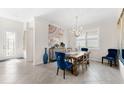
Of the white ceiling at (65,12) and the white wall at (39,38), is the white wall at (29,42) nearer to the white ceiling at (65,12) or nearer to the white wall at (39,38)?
the white wall at (39,38)

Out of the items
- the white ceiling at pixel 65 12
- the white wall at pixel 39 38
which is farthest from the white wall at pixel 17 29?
the white wall at pixel 39 38

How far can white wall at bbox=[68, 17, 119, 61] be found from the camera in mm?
5980

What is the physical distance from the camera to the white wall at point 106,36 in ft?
19.6

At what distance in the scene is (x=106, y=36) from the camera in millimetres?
6340

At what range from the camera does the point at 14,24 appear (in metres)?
7.38

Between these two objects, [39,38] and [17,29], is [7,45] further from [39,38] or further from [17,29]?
[39,38]

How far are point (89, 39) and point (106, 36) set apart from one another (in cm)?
124

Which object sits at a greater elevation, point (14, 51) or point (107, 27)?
point (107, 27)

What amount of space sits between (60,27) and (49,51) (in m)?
2.45
